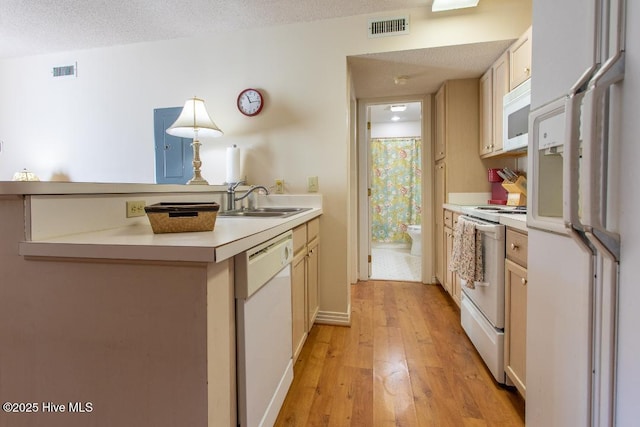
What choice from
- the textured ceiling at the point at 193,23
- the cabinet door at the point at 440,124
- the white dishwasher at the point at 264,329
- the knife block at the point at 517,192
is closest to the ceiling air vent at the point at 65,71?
the textured ceiling at the point at 193,23

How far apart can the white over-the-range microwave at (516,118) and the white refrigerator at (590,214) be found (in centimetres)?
116

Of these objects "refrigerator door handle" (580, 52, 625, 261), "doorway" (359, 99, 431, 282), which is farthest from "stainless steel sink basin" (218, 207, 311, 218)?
"doorway" (359, 99, 431, 282)

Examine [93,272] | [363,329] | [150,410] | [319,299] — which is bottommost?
[363,329]

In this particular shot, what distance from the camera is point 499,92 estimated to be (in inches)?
92.4

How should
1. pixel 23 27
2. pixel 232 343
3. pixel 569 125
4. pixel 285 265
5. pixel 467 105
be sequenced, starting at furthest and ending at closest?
pixel 467 105 < pixel 23 27 < pixel 285 265 < pixel 232 343 < pixel 569 125

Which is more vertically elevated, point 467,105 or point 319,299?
point 467,105

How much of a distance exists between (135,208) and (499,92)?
102 inches

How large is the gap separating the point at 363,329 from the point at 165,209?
1.71 meters

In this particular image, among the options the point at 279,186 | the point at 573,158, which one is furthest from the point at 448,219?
the point at 573,158

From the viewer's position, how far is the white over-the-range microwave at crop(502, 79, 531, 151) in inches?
76.4

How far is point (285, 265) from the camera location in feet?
4.51

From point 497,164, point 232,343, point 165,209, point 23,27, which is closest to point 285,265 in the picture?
point 232,343

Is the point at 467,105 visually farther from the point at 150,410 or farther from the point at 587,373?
the point at 150,410

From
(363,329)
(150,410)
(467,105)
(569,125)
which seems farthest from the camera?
(467,105)
